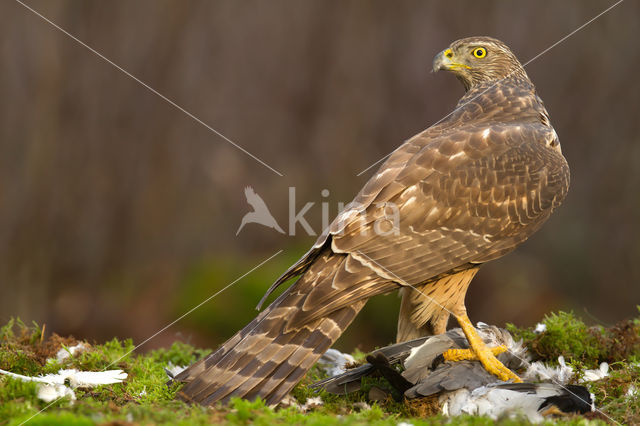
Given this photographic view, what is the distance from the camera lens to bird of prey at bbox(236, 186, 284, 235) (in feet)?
31.1

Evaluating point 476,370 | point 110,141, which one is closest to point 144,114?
point 110,141

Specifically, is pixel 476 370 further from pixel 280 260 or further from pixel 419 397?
pixel 280 260

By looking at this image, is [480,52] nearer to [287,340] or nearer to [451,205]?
[451,205]

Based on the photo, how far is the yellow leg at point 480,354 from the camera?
452 centimetres

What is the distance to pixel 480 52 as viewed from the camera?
6.00 meters

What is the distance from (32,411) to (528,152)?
3.35 meters

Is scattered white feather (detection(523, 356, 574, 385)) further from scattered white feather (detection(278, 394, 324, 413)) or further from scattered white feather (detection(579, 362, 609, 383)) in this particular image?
scattered white feather (detection(278, 394, 324, 413))

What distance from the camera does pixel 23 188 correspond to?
28.0 ft

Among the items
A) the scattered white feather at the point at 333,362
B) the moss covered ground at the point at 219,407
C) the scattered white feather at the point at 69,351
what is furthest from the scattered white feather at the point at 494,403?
the scattered white feather at the point at 69,351

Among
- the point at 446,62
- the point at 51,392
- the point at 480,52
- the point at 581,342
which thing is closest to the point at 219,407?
the point at 51,392

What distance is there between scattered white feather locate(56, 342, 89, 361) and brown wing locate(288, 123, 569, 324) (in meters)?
1.73

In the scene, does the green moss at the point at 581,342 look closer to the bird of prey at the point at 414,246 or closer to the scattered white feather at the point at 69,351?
the bird of prey at the point at 414,246

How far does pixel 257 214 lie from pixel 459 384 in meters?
5.87

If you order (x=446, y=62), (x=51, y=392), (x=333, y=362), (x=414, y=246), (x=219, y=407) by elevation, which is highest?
(x=446, y=62)
